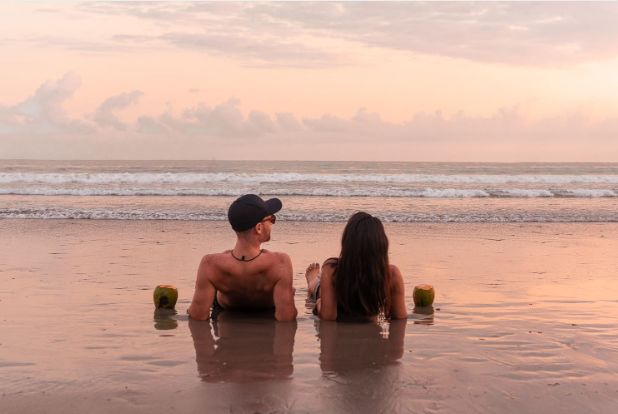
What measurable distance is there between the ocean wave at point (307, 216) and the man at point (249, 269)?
9095 millimetres

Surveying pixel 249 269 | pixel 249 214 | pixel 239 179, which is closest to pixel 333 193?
pixel 239 179

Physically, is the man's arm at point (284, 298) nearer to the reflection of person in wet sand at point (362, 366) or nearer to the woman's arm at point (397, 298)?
the reflection of person in wet sand at point (362, 366)

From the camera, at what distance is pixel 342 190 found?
24.2m

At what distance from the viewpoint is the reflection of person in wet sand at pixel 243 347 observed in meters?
3.91

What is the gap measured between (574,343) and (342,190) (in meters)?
19.6

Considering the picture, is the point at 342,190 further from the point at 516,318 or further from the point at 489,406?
the point at 489,406

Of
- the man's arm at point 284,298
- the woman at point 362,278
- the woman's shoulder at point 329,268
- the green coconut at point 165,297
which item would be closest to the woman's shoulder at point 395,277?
the woman at point 362,278

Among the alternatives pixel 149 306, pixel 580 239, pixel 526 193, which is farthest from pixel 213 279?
pixel 526 193

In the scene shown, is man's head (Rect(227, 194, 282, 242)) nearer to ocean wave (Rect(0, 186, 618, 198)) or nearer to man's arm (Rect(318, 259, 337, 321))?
man's arm (Rect(318, 259, 337, 321))

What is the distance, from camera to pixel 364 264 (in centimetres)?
521

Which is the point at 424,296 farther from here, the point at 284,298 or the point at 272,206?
the point at 272,206

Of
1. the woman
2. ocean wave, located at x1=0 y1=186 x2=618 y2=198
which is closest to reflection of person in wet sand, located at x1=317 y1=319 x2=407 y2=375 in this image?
the woman

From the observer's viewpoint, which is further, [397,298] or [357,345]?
[397,298]

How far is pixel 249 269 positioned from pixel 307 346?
3.12 feet
